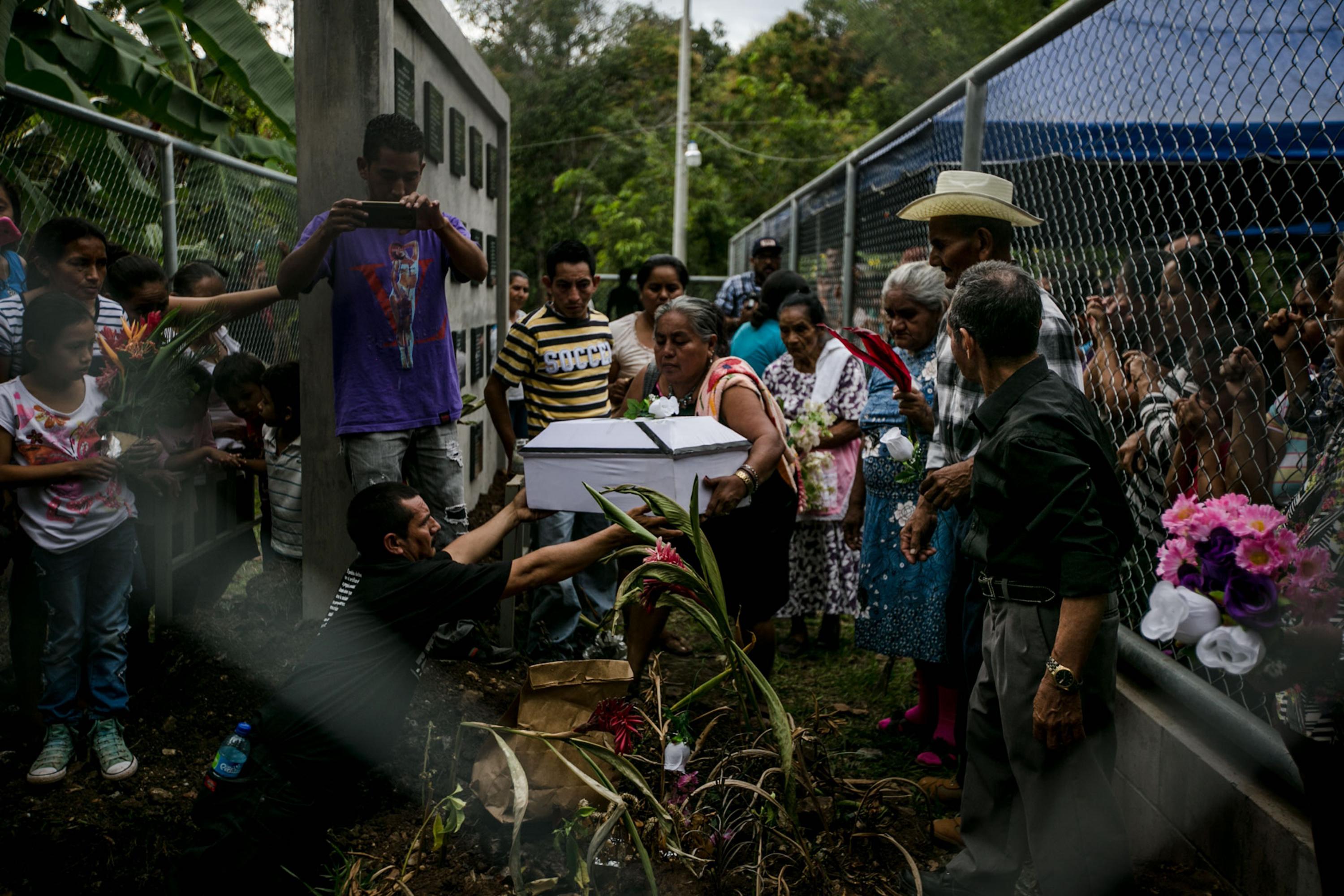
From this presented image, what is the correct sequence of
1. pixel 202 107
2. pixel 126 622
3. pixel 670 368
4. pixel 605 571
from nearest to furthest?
1. pixel 126 622
2. pixel 670 368
3. pixel 605 571
4. pixel 202 107

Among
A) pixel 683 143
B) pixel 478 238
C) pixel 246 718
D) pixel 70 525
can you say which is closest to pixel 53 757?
pixel 246 718

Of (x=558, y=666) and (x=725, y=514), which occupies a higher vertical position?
(x=725, y=514)

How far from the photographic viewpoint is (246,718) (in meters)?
4.20

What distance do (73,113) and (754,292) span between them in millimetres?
5658

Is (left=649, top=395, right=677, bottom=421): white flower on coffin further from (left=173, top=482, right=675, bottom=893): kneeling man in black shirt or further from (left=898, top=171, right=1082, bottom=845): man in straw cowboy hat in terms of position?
(left=898, top=171, right=1082, bottom=845): man in straw cowboy hat

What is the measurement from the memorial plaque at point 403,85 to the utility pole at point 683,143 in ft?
49.5

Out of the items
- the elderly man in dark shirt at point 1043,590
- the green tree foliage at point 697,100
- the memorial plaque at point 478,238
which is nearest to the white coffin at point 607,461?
the elderly man in dark shirt at point 1043,590

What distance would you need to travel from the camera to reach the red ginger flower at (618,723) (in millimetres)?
2695

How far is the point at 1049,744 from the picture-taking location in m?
2.47

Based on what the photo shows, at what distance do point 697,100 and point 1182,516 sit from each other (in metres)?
33.8

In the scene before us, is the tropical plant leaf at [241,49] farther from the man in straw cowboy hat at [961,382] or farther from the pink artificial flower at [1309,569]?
the pink artificial flower at [1309,569]

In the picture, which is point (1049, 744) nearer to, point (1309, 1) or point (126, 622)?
point (126, 622)

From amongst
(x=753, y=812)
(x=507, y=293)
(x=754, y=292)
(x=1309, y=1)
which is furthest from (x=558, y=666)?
(x=507, y=293)

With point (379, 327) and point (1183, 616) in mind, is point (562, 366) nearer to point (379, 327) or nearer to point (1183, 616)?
point (379, 327)
